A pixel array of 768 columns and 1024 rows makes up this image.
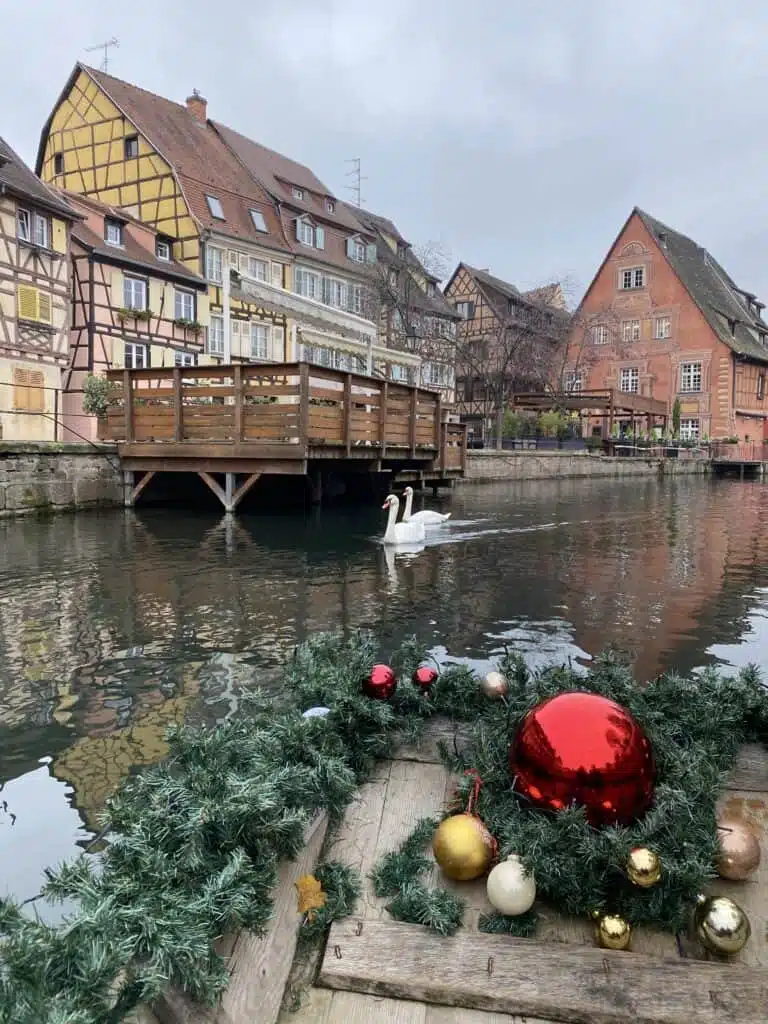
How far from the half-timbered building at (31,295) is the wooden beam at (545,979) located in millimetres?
23137

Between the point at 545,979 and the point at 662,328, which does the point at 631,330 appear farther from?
the point at 545,979

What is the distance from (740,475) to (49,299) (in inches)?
1530

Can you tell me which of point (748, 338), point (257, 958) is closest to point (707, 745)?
point (257, 958)

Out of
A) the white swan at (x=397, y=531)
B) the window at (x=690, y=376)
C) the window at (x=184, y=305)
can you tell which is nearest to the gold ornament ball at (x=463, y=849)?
the white swan at (x=397, y=531)

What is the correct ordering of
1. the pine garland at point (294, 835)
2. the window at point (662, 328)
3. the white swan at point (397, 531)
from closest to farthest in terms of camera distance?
the pine garland at point (294, 835) → the white swan at point (397, 531) → the window at point (662, 328)

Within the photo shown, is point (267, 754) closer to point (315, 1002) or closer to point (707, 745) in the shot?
point (315, 1002)

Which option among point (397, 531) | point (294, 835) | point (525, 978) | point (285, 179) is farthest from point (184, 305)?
point (525, 978)

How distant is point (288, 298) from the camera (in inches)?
648

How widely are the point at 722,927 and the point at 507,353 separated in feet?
140

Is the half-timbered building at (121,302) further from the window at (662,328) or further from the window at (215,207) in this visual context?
the window at (662,328)

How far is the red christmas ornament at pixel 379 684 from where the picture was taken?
3037 millimetres

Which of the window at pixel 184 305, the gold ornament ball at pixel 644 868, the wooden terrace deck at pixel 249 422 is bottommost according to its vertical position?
the gold ornament ball at pixel 644 868

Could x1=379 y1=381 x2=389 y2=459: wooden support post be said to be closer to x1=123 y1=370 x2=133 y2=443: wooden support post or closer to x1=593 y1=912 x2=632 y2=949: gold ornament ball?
x1=123 y1=370 x2=133 y2=443: wooden support post

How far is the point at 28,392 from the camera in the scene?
953 inches
